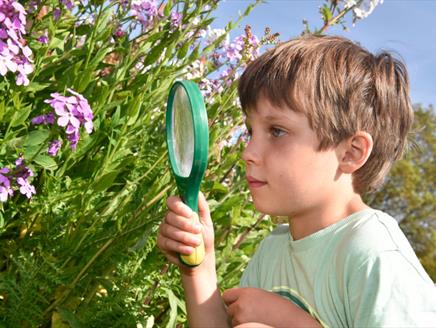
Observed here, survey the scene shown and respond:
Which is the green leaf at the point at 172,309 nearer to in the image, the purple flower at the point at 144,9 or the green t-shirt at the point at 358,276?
the green t-shirt at the point at 358,276

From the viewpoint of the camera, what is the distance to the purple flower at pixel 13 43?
213 centimetres

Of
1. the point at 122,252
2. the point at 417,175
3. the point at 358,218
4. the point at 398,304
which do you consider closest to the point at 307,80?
the point at 358,218

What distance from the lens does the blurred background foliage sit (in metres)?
2.18

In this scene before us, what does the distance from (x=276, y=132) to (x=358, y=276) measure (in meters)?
0.38

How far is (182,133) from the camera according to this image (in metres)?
1.54

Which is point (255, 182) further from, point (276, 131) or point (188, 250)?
point (188, 250)

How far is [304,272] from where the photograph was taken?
1683 mm

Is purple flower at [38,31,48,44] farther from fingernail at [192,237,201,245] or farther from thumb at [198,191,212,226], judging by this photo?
fingernail at [192,237,201,245]

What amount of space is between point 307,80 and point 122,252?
91 centimetres

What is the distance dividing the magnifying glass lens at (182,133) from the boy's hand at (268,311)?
35 centimetres

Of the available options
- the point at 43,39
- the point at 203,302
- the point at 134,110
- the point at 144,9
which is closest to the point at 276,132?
the point at 203,302

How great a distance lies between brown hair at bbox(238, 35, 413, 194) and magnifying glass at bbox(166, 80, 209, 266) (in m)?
0.21

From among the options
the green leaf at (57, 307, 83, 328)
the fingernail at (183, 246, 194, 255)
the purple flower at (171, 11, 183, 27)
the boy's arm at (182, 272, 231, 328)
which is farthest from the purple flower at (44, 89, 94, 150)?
the purple flower at (171, 11, 183, 27)

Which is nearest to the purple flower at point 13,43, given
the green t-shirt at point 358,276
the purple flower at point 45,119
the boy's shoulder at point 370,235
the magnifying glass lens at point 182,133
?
the purple flower at point 45,119
